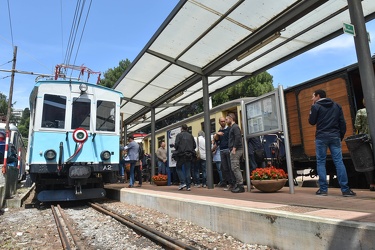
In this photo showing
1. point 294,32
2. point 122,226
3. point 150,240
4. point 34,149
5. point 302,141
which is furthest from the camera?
point 302,141

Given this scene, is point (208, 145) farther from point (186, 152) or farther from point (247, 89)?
point (247, 89)

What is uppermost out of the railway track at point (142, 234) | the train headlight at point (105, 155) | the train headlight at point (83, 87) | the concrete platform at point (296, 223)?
the train headlight at point (83, 87)

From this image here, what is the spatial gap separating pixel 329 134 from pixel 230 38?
11.1ft

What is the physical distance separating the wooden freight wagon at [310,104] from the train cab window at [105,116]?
5.30 metres

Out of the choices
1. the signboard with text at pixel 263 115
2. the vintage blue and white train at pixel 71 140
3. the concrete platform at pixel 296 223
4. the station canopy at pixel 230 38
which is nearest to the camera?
the concrete platform at pixel 296 223

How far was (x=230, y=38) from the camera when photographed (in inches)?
275

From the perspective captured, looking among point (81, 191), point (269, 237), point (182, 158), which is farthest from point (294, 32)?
point (81, 191)

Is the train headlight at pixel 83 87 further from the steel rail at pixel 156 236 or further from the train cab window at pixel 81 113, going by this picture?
the steel rail at pixel 156 236

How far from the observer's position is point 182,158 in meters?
7.72

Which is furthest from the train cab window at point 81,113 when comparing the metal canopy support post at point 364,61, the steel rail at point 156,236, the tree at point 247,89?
the tree at point 247,89

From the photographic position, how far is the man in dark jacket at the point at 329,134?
4711 millimetres

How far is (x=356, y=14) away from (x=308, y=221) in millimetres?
3534

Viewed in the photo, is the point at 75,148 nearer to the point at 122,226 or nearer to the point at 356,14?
the point at 122,226

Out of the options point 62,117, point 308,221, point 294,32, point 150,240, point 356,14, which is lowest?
point 150,240
